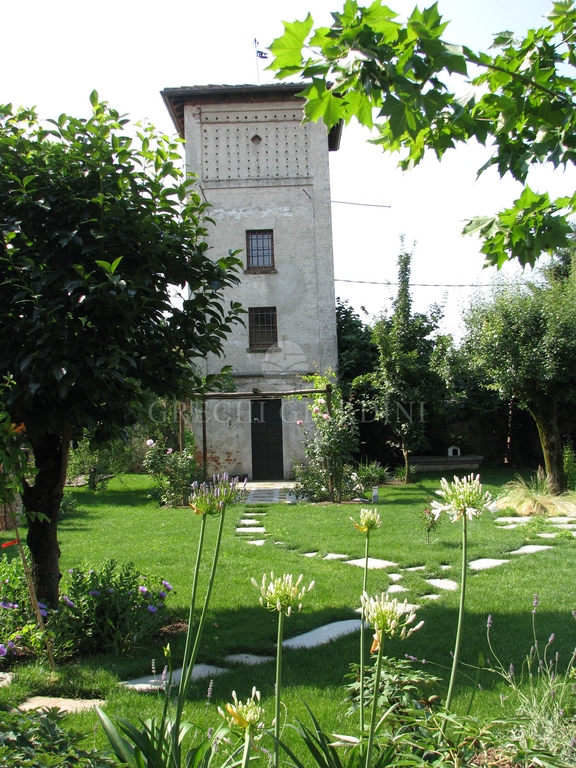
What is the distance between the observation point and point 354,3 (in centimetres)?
188

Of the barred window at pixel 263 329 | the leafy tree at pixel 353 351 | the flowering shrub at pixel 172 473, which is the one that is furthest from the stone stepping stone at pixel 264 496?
the barred window at pixel 263 329

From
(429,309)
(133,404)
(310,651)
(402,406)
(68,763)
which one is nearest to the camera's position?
(68,763)

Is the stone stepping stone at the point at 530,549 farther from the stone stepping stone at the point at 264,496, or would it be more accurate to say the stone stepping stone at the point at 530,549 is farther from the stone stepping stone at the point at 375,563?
the stone stepping stone at the point at 264,496

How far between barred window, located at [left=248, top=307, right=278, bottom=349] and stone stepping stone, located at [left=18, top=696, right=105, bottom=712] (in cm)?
1437

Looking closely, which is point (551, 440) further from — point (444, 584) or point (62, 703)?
point (62, 703)

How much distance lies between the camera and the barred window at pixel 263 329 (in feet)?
57.0

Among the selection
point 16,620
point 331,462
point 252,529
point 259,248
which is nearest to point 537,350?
point 331,462

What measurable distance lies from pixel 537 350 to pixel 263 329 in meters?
8.61

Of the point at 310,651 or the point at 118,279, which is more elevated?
the point at 118,279

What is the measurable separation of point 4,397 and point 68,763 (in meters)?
2.44

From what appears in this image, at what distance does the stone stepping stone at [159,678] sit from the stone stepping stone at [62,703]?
9.4 inches

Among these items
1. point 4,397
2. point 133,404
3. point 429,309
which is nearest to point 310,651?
point 133,404

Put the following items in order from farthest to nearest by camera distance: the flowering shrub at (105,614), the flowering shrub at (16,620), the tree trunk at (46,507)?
the tree trunk at (46,507)
the flowering shrub at (105,614)
the flowering shrub at (16,620)

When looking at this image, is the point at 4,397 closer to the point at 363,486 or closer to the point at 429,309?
the point at 363,486
